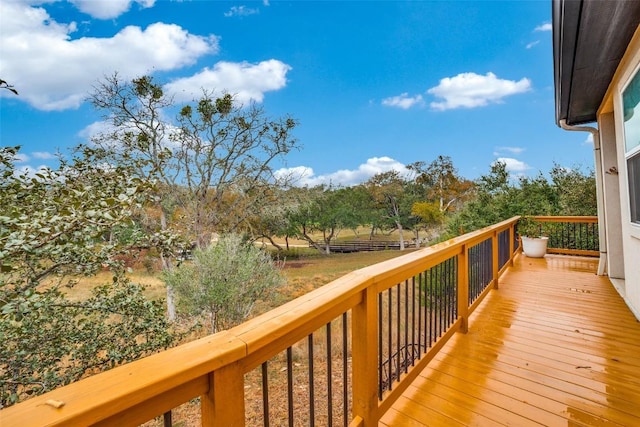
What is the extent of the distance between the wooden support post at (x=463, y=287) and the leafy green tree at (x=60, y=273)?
3.09 m

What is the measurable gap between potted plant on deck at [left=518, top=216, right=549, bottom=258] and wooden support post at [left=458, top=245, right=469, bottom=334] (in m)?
4.67

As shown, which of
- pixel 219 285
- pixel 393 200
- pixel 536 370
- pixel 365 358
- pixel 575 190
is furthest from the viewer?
pixel 393 200

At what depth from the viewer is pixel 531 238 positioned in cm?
662

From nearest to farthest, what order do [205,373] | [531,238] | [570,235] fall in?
[205,373] < [531,238] < [570,235]

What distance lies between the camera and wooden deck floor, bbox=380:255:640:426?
192 cm

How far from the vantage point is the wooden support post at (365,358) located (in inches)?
61.1

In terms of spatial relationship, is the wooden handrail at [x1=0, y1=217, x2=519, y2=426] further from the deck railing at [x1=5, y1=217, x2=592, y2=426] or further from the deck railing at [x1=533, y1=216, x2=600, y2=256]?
the deck railing at [x1=533, y1=216, x2=600, y2=256]

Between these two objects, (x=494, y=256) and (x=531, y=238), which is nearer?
(x=494, y=256)

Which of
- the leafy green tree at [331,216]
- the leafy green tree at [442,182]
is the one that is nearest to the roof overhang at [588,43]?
the leafy green tree at [331,216]

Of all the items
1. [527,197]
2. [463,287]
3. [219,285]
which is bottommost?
[219,285]

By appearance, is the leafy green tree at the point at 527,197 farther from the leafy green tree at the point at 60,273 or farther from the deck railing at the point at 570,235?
the leafy green tree at the point at 60,273

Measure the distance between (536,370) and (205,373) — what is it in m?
2.75

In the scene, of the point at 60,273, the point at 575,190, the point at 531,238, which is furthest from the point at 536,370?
the point at 575,190

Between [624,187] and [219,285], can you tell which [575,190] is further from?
[219,285]
